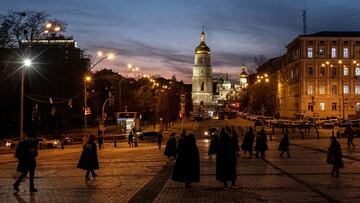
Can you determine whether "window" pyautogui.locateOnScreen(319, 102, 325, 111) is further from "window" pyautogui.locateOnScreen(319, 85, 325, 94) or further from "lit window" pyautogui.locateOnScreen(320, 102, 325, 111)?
"window" pyautogui.locateOnScreen(319, 85, 325, 94)

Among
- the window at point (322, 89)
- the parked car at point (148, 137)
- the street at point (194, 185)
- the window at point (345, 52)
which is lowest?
the street at point (194, 185)

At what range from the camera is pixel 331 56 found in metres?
114

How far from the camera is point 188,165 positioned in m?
17.4

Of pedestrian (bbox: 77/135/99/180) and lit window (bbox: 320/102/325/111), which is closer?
pedestrian (bbox: 77/135/99/180)

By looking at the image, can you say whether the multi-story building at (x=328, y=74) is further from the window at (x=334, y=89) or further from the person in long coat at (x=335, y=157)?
the person in long coat at (x=335, y=157)

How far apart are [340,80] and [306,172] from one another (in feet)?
312

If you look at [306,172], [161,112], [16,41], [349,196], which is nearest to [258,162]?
[306,172]

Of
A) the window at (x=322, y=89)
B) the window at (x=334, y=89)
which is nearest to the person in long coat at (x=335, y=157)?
the window at (x=322, y=89)

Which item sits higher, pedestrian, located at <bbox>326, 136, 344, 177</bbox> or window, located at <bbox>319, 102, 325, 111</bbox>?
window, located at <bbox>319, 102, 325, 111</bbox>

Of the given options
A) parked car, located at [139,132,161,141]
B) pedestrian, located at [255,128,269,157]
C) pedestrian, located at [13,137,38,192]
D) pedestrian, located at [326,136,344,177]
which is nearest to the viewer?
pedestrian, located at [13,137,38,192]

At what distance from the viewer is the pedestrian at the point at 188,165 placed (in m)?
17.3

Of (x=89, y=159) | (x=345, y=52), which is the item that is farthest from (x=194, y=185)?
(x=345, y=52)

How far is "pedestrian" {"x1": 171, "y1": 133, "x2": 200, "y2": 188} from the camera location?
17.3 m

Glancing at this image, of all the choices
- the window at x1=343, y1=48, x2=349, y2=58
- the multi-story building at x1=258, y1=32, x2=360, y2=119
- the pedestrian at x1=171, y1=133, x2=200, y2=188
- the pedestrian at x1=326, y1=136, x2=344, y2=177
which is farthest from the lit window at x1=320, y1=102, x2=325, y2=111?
the pedestrian at x1=171, y1=133, x2=200, y2=188
